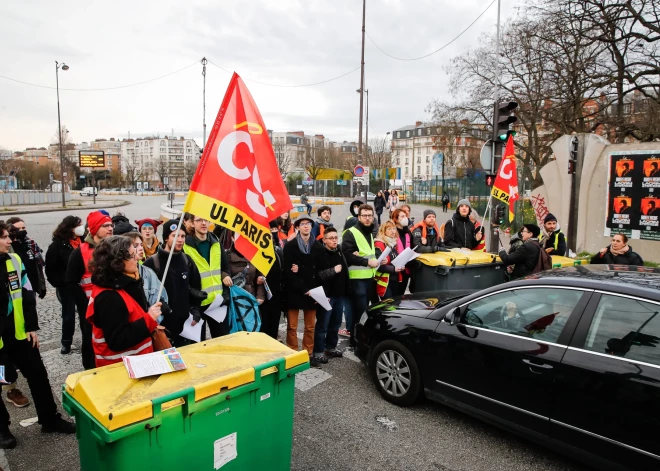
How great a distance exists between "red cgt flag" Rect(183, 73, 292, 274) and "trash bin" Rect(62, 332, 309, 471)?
3.09 ft

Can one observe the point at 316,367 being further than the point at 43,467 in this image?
Yes

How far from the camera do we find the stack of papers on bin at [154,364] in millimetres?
2514

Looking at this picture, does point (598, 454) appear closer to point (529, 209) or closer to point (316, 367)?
point (316, 367)

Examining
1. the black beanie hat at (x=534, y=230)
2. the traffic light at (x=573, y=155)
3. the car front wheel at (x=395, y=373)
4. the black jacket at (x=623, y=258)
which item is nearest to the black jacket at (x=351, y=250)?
the car front wheel at (x=395, y=373)

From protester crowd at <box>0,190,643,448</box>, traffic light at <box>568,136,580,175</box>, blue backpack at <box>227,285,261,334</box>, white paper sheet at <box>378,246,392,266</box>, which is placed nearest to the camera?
protester crowd at <box>0,190,643,448</box>

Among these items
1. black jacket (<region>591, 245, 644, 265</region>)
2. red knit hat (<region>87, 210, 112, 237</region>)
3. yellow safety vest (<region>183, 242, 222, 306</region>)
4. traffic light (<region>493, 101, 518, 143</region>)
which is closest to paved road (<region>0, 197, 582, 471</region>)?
yellow safety vest (<region>183, 242, 222, 306</region>)

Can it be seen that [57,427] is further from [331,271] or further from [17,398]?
[331,271]

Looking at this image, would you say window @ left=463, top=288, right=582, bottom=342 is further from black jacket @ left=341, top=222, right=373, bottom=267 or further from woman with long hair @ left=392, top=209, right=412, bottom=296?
woman with long hair @ left=392, top=209, right=412, bottom=296

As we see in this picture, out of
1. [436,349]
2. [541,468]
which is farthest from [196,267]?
[541,468]

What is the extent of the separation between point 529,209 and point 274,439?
19.1m

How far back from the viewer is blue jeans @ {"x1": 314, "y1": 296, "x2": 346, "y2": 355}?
5535 mm

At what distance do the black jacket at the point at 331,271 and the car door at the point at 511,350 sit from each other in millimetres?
1716

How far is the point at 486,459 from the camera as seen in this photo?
3613 mm

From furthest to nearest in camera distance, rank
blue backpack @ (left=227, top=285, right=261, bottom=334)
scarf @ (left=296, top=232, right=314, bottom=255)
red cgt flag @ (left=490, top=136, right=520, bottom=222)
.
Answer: red cgt flag @ (left=490, top=136, right=520, bottom=222), scarf @ (left=296, top=232, right=314, bottom=255), blue backpack @ (left=227, top=285, right=261, bottom=334)
